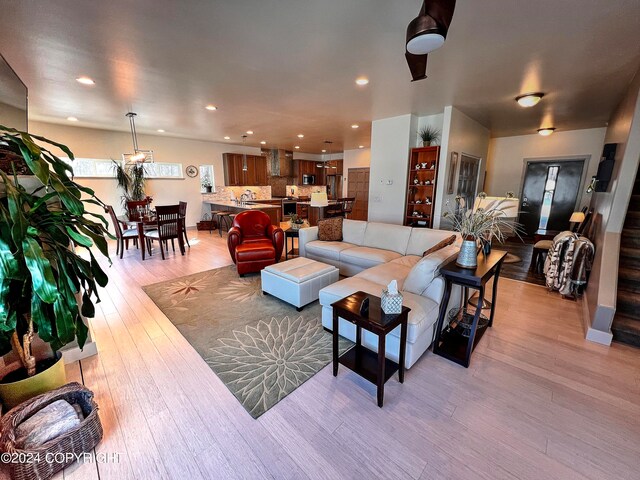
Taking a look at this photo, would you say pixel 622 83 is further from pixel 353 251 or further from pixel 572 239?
pixel 353 251

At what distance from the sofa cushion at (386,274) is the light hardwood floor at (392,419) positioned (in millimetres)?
786

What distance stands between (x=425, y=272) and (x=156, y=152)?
786cm

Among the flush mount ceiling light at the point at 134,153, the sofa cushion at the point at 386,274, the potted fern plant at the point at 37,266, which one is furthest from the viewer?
the flush mount ceiling light at the point at 134,153

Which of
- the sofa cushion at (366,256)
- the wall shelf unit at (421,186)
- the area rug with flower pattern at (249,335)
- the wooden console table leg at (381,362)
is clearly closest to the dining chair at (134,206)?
the area rug with flower pattern at (249,335)

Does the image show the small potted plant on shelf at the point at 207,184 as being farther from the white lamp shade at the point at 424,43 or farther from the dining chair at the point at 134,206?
the white lamp shade at the point at 424,43

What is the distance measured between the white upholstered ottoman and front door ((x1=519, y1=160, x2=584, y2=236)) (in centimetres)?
558

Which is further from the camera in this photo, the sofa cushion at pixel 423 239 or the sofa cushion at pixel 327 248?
the sofa cushion at pixel 327 248

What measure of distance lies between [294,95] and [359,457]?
4.02 m

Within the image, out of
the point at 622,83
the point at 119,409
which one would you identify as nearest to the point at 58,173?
the point at 119,409

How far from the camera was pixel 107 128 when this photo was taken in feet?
20.3

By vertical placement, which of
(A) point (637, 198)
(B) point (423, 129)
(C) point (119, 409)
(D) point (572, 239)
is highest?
(B) point (423, 129)

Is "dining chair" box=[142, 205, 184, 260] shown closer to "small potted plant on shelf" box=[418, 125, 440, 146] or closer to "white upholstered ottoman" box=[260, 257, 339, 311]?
"white upholstered ottoman" box=[260, 257, 339, 311]

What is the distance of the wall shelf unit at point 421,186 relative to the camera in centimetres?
484

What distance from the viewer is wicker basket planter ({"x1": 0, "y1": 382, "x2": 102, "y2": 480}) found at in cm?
123
